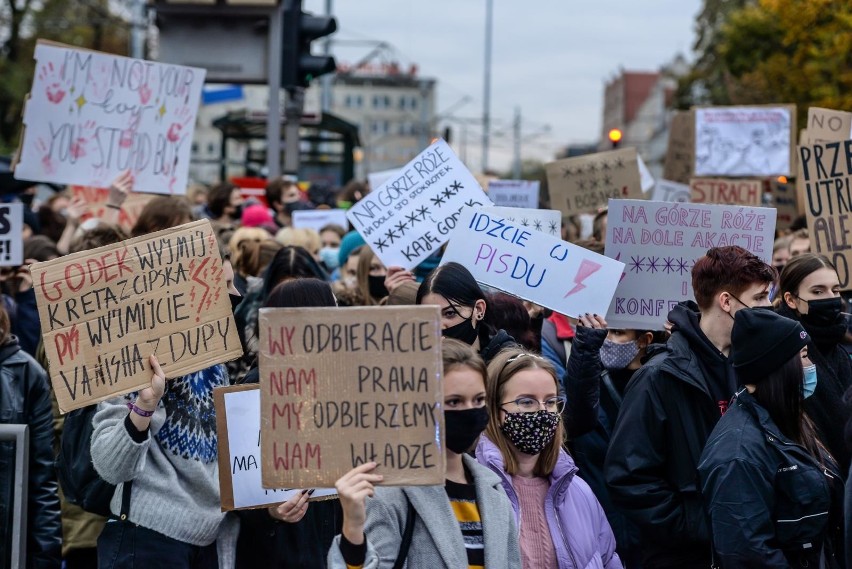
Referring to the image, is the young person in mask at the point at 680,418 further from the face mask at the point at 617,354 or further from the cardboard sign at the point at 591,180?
the cardboard sign at the point at 591,180

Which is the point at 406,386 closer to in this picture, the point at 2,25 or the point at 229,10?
the point at 229,10

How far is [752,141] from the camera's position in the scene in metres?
12.8

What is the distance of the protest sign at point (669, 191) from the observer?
11.8m

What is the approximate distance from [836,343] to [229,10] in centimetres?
774

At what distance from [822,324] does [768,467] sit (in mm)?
1644

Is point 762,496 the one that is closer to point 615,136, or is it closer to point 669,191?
point 669,191

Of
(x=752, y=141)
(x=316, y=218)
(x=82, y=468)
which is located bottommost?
(x=82, y=468)

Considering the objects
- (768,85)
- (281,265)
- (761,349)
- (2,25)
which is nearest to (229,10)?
(281,265)

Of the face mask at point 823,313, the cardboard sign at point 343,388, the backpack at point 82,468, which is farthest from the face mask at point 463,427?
the face mask at point 823,313

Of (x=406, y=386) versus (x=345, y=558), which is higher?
(x=406, y=386)

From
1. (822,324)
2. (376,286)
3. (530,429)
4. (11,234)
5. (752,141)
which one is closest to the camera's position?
(530,429)

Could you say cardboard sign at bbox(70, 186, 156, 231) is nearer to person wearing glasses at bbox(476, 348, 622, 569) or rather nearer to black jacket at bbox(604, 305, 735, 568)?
black jacket at bbox(604, 305, 735, 568)

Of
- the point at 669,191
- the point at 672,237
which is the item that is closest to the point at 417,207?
the point at 672,237

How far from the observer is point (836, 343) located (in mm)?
5605
